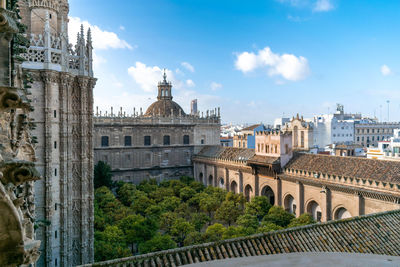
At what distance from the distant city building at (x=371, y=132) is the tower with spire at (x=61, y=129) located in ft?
229

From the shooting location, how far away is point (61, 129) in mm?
17781

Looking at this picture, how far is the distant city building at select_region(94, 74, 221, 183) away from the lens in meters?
46.7

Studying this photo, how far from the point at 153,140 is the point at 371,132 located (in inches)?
2210

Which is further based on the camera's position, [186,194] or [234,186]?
[234,186]

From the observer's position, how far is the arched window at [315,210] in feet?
93.7

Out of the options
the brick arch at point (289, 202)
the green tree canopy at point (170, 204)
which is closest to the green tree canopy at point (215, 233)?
the green tree canopy at point (170, 204)

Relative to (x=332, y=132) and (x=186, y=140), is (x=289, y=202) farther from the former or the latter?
(x=332, y=132)

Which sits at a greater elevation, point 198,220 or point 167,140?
point 167,140

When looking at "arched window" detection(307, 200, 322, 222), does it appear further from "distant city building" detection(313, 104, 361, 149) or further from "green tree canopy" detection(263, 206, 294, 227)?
"distant city building" detection(313, 104, 361, 149)

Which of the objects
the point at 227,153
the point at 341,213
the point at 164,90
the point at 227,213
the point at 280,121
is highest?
the point at 164,90

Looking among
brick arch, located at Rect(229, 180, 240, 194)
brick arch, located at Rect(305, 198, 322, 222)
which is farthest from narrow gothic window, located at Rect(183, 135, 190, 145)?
brick arch, located at Rect(305, 198, 322, 222)

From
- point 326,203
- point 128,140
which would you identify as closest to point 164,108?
point 128,140

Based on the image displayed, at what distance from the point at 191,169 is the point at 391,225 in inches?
1520

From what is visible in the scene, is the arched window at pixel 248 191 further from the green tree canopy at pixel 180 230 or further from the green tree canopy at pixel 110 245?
the green tree canopy at pixel 110 245
